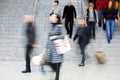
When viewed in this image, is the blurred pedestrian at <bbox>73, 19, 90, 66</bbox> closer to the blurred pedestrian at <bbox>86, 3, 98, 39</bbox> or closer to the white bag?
the blurred pedestrian at <bbox>86, 3, 98, 39</bbox>

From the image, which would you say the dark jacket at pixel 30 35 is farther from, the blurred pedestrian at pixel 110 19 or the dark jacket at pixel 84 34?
the blurred pedestrian at pixel 110 19

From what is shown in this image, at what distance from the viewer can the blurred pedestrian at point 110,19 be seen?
17031 millimetres

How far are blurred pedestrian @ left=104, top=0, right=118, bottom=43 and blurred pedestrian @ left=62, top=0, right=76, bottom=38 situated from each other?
132 centimetres

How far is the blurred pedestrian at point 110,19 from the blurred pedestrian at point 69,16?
1319 mm

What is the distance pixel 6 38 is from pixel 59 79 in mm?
5149

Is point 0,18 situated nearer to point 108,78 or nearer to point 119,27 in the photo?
point 119,27

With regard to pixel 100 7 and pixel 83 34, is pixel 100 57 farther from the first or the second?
pixel 100 7

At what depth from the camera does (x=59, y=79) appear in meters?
12.8

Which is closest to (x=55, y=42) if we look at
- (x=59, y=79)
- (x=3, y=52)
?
(x=59, y=79)

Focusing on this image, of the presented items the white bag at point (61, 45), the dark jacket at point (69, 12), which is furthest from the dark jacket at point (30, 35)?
the dark jacket at point (69, 12)

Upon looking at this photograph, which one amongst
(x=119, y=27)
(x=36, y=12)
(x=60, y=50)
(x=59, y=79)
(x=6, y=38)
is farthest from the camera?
(x=36, y=12)

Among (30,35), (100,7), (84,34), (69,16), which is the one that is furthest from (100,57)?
(100,7)

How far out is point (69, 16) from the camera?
1720 centimetres

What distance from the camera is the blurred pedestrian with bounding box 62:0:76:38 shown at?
1708cm
